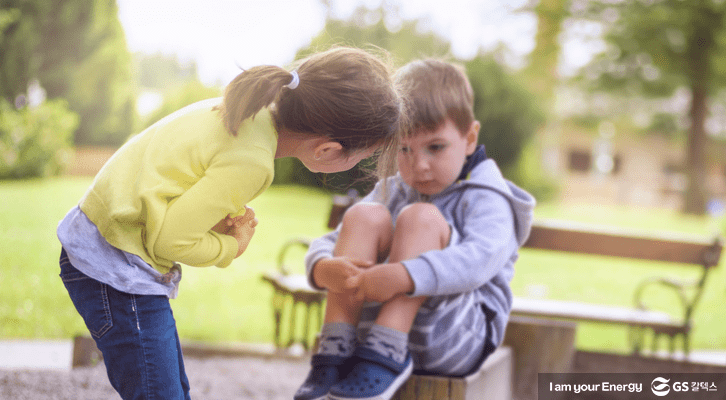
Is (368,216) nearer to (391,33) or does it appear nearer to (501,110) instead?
(501,110)

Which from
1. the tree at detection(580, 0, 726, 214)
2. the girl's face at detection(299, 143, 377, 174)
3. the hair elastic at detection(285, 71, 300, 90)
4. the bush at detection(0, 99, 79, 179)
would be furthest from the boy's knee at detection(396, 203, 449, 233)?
the tree at detection(580, 0, 726, 214)

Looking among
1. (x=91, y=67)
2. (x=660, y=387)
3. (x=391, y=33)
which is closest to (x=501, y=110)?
(x=391, y=33)

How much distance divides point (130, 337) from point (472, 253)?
84 centimetres

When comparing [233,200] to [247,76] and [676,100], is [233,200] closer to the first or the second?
[247,76]

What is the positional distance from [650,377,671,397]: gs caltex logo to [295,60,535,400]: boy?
1.19m

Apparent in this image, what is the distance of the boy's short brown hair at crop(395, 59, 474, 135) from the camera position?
1756 mm

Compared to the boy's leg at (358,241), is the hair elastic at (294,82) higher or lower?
higher

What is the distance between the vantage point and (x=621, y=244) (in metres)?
3.35

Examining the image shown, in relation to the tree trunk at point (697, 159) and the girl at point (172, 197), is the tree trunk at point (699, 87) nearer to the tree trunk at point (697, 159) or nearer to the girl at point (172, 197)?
the tree trunk at point (697, 159)

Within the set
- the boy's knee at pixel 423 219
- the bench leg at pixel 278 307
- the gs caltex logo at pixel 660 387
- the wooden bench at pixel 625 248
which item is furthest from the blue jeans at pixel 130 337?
the wooden bench at pixel 625 248

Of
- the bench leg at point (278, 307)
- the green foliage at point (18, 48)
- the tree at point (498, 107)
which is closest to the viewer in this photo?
the bench leg at point (278, 307)

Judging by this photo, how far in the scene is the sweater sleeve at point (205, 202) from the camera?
1.25 m

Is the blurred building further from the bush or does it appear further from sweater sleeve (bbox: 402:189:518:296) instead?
sweater sleeve (bbox: 402:189:518:296)

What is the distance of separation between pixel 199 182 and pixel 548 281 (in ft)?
21.8
